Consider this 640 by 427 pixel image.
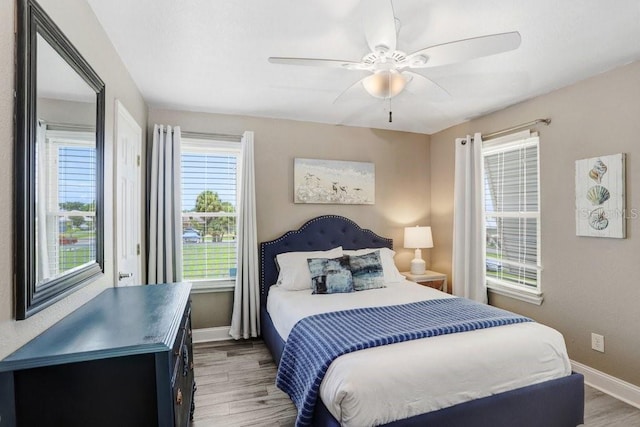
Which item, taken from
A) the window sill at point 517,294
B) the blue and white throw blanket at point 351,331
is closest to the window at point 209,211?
the blue and white throw blanket at point 351,331

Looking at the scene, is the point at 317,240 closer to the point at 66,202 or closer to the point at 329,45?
the point at 329,45

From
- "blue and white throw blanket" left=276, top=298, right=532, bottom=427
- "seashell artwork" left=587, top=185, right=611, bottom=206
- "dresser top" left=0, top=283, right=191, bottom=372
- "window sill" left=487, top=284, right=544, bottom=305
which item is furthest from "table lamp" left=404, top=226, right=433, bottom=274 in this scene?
"dresser top" left=0, top=283, right=191, bottom=372

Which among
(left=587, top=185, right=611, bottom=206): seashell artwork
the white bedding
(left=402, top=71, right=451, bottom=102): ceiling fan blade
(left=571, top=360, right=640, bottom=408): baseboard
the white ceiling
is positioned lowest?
(left=571, top=360, right=640, bottom=408): baseboard

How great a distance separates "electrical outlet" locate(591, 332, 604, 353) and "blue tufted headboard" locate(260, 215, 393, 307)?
2090mm

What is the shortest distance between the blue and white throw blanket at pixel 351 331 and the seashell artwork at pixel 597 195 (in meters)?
1.21

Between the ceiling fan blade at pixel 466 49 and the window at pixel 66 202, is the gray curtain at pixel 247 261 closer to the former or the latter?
the window at pixel 66 202

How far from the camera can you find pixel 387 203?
427cm

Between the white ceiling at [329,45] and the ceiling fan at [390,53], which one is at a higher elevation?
the white ceiling at [329,45]

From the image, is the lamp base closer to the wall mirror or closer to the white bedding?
the white bedding

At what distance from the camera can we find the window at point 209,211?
359 cm

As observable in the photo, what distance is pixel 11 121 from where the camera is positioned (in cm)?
110

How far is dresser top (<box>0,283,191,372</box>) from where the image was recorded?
42.8 inches

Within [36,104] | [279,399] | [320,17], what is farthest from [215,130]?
[279,399]

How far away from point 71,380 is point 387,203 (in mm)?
3654
